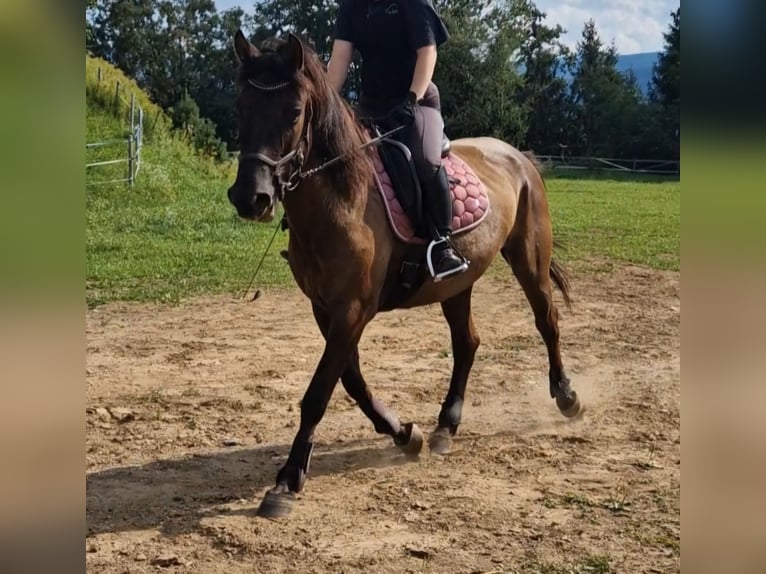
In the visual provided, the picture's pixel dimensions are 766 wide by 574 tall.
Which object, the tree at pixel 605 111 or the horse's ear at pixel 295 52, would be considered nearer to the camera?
the horse's ear at pixel 295 52

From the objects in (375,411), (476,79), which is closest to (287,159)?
(375,411)

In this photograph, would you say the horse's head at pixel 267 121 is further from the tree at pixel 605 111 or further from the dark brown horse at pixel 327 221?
the tree at pixel 605 111

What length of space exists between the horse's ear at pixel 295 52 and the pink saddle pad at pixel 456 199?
858mm

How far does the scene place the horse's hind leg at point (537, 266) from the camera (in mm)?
5492

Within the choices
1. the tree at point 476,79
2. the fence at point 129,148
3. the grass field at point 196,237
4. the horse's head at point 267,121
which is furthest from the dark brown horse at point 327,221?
the tree at point 476,79

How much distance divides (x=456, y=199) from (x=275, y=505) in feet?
6.57

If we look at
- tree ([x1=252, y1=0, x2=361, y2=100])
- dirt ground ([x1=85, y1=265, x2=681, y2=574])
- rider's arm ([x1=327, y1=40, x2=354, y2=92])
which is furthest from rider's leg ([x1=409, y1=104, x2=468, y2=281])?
tree ([x1=252, y1=0, x2=361, y2=100])

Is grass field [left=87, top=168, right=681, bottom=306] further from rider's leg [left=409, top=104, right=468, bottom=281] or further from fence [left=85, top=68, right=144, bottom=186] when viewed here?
rider's leg [left=409, top=104, right=468, bottom=281]

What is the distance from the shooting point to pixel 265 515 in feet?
12.5

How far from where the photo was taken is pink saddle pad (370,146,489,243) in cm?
422

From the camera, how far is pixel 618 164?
4281cm
